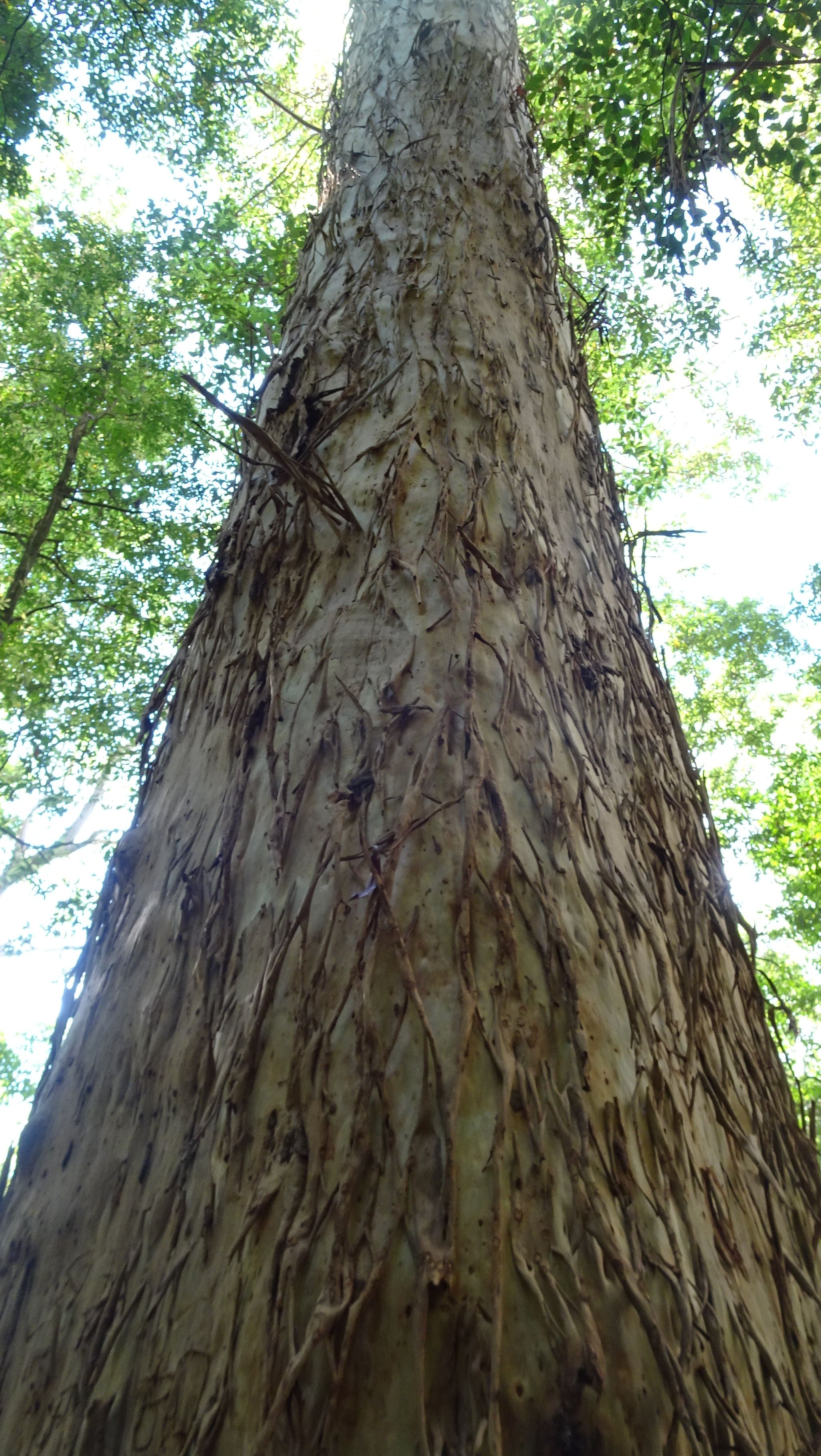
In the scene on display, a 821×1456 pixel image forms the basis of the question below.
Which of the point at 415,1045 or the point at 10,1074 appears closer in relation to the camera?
the point at 415,1045

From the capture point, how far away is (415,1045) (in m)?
1.17

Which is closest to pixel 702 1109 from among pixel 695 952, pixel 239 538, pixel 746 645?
pixel 695 952

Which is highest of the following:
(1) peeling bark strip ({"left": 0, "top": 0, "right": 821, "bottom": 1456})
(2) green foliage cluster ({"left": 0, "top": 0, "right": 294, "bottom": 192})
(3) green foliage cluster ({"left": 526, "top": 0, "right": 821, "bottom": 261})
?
(2) green foliage cluster ({"left": 0, "top": 0, "right": 294, "bottom": 192})

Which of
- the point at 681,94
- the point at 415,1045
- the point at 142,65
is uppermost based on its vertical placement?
the point at 142,65

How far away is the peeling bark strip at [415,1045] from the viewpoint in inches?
38.7

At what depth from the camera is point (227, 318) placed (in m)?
7.28

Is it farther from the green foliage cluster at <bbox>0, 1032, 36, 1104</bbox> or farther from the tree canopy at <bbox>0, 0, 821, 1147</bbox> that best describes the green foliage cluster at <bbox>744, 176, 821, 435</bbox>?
the green foliage cluster at <bbox>0, 1032, 36, 1104</bbox>

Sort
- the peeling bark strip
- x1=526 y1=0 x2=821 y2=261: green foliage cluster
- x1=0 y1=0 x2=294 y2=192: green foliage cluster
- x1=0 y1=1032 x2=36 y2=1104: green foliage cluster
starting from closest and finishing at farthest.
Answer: the peeling bark strip → x1=526 y1=0 x2=821 y2=261: green foliage cluster → x1=0 y1=0 x2=294 y2=192: green foliage cluster → x1=0 y1=1032 x2=36 y2=1104: green foliage cluster

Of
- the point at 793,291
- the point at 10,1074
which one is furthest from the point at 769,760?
the point at 10,1074

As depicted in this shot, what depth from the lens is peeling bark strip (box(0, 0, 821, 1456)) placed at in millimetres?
983

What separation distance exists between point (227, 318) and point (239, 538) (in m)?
6.09

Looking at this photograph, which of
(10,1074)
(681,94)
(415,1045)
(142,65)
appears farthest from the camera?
(10,1074)

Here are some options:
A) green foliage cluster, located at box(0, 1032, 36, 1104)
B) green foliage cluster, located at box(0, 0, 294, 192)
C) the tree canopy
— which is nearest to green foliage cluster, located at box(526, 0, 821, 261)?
the tree canopy

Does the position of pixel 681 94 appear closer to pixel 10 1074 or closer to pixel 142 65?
pixel 142 65
